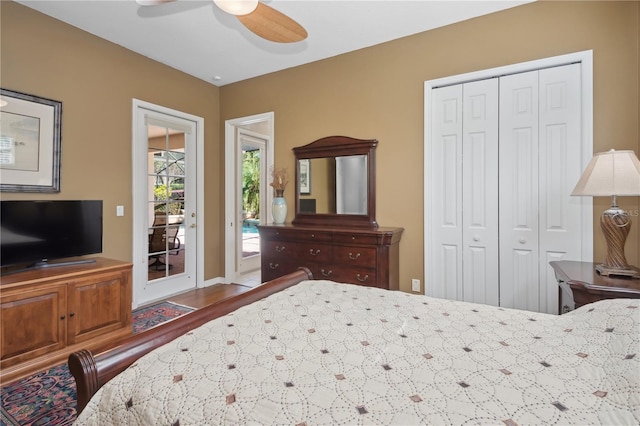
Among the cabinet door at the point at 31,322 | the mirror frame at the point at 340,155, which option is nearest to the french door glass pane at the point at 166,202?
the cabinet door at the point at 31,322

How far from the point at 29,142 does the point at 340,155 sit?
2.87m

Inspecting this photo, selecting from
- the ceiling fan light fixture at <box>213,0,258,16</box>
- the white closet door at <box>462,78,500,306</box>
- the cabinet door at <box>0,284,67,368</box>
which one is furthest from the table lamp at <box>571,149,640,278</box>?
the cabinet door at <box>0,284,67,368</box>

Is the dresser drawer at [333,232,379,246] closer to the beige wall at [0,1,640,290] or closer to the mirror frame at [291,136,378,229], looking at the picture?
the mirror frame at [291,136,378,229]

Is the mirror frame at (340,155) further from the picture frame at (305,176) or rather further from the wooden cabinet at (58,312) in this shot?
the wooden cabinet at (58,312)

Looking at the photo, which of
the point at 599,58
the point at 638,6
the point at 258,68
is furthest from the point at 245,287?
the point at 638,6

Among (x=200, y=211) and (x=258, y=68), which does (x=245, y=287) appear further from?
(x=258, y=68)

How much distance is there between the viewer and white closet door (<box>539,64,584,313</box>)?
2.57 m

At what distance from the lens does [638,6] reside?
7.80ft

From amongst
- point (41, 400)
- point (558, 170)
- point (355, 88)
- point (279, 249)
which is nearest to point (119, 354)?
point (41, 400)

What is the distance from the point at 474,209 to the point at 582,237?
809 mm

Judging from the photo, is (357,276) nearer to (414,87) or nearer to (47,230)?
(414,87)

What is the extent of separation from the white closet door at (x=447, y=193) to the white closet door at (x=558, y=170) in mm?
647

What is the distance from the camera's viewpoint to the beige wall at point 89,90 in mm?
2740

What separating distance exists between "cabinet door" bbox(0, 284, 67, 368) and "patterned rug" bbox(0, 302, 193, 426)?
17cm
